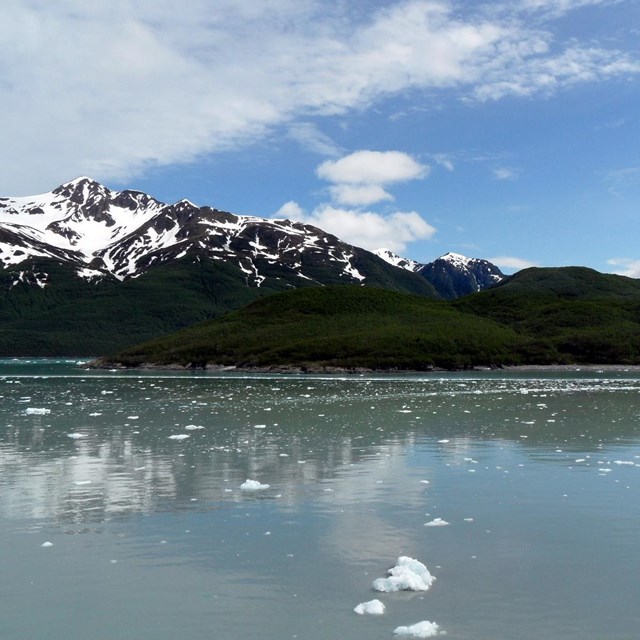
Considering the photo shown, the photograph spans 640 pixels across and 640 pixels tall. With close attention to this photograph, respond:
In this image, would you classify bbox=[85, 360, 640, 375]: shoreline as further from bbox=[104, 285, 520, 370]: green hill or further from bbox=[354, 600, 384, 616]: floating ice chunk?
bbox=[354, 600, 384, 616]: floating ice chunk

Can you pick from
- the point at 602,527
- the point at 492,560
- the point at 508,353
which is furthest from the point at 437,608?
the point at 508,353

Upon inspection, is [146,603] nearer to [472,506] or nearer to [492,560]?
[492,560]

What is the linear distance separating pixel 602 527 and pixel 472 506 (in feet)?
11.7

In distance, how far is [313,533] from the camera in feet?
54.5

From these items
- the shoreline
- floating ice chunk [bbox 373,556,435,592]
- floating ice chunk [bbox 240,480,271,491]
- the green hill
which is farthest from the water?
the green hill

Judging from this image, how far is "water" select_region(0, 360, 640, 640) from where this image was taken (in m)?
11.7

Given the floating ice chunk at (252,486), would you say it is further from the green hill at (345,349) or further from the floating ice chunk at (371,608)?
the green hill at (345,349)

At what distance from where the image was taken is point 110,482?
914 inches

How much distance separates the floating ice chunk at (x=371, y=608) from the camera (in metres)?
11.8

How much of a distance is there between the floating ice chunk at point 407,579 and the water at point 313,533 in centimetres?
18

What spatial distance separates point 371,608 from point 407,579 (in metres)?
1.27

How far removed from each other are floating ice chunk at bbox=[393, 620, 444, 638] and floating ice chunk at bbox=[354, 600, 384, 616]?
706mm

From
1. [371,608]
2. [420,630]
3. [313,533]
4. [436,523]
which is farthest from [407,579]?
[436,523]

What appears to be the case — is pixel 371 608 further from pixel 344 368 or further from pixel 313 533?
pixel 344 368
